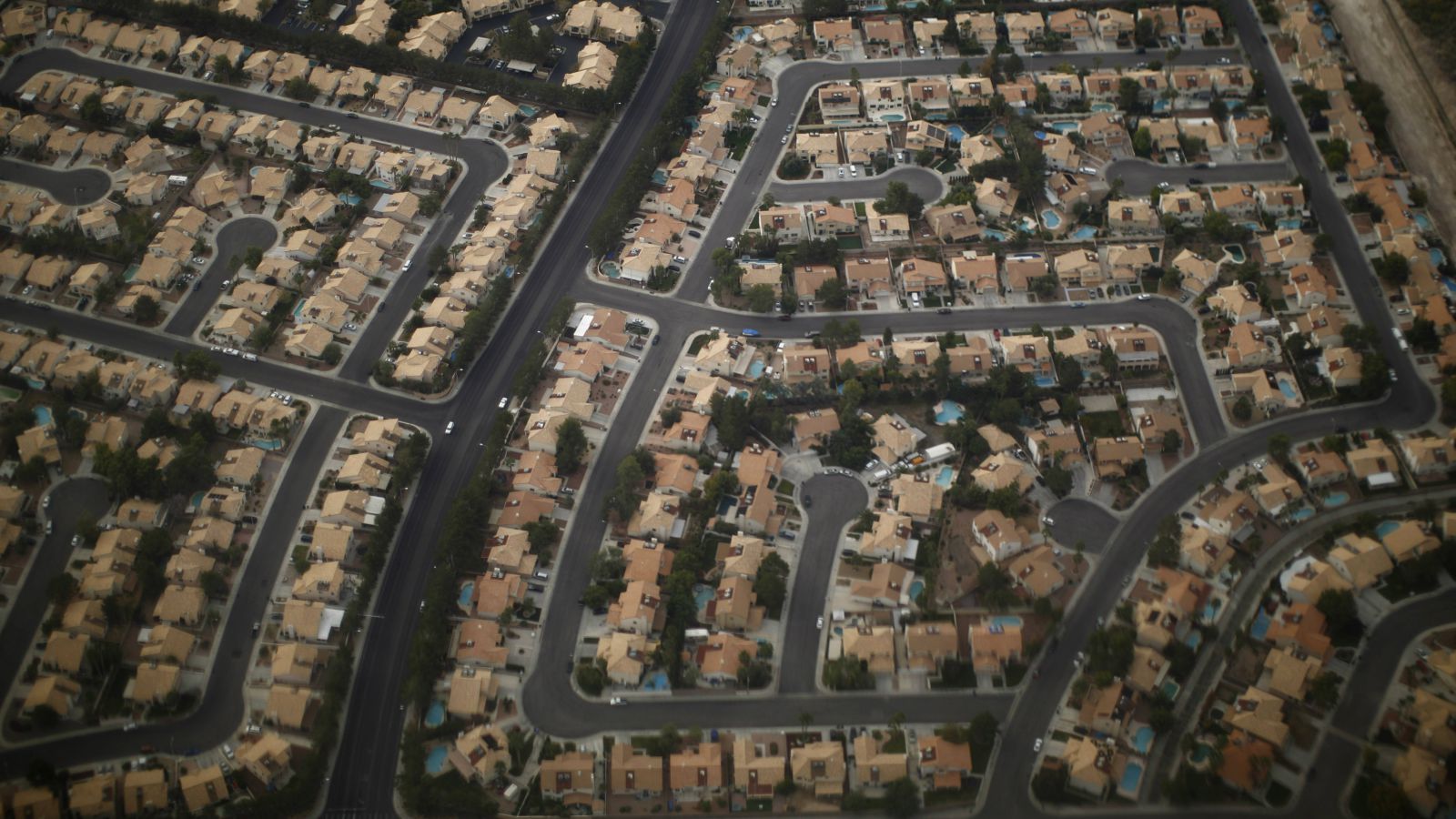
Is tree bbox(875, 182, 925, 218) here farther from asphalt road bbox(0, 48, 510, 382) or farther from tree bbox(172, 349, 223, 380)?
tree bbox(172, 349, 223, 380)

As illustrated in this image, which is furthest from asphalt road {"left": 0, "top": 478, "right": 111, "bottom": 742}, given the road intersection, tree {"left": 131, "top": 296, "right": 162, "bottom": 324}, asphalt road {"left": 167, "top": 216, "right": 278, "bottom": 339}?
asphalt road {"left": 167, "top": 216, "right": 278, "bottom": 339}

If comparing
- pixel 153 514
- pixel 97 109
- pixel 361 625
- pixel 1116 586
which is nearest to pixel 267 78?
pixel 97 109

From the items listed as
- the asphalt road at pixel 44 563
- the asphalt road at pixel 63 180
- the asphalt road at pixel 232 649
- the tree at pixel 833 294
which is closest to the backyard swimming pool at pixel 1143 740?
the tree at pixel 833 294

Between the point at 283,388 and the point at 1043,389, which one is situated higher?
the point at 283,388

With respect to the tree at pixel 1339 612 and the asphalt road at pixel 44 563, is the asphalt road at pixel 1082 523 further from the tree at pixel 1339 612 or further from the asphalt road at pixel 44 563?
the asphalt road at pixel 44 563

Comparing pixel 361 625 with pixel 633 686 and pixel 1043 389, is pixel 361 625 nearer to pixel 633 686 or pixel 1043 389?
pixel 633 686

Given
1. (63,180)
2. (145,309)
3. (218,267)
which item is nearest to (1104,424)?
(218,267)
